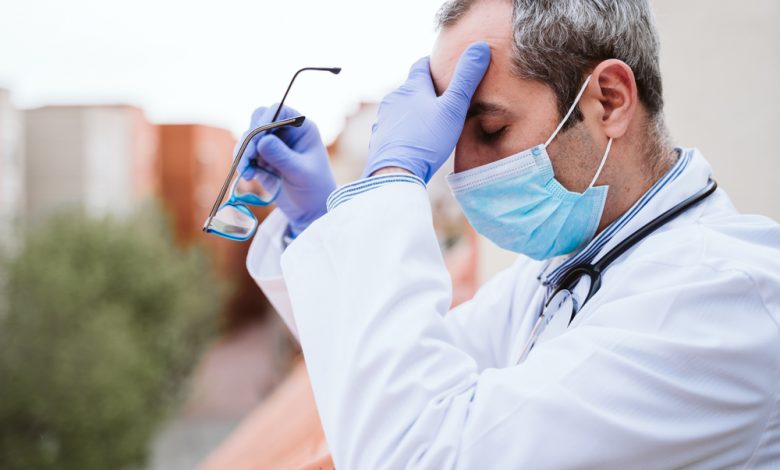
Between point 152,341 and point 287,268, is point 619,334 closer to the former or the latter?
point 287,268

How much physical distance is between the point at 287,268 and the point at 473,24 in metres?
0.62

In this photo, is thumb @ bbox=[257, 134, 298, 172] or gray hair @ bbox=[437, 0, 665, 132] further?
thumb @ bbox=[257, 134, 298, 172]

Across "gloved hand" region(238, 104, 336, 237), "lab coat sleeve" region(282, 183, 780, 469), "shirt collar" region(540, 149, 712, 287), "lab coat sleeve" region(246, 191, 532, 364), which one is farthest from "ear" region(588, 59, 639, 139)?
"gloved hand" region(238, 104, 336, 237)

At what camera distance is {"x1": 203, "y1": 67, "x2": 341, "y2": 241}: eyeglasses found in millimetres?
1521

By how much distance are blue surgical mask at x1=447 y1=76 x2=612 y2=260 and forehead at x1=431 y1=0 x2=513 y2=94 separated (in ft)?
0.57

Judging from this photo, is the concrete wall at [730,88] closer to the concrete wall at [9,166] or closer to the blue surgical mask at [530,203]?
the blue surgical mask at [530,203]

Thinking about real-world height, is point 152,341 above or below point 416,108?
below

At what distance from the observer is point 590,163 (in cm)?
152

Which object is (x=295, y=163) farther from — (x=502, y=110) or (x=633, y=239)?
(x=633, y=239)

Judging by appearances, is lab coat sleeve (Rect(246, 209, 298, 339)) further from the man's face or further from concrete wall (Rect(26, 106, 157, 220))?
concrete wall (Rect(26, 106, 157, 220))

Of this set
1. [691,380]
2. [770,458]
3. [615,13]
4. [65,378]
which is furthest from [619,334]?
[65,378]

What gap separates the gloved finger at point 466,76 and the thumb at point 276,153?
457 mm

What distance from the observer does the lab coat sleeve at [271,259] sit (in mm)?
1995

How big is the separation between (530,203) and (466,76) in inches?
11.5
